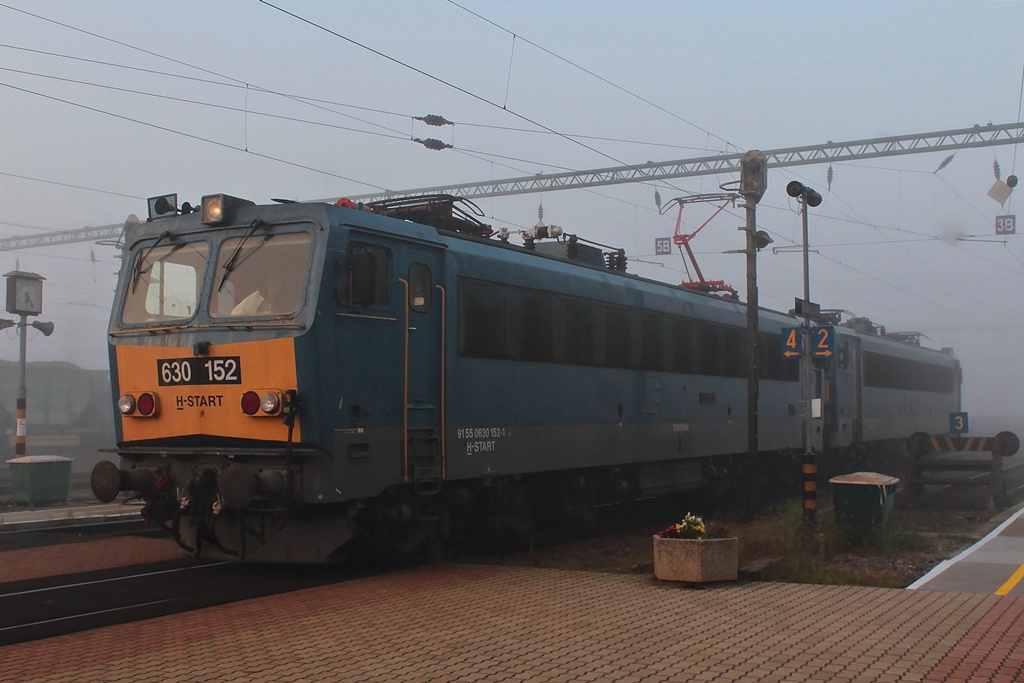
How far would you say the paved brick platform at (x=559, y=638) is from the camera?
6574 mm

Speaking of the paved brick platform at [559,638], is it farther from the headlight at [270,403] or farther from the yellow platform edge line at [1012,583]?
the headlight at [270,403]

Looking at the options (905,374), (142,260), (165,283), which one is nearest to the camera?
(165,283)

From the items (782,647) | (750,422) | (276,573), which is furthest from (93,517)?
(782,647)

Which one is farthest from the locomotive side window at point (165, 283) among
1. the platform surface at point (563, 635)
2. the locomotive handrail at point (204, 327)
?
the platform surface at point (563, 635)

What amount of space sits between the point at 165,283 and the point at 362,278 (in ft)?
7.51

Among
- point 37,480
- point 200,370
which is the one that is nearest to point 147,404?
point 200,370

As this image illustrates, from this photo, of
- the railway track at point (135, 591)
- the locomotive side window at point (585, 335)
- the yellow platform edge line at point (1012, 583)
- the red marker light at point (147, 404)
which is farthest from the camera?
the locomotive side window at point (585, 335)

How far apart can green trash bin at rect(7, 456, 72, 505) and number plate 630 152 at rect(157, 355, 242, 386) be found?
942 cm

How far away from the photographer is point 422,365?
10.7 m

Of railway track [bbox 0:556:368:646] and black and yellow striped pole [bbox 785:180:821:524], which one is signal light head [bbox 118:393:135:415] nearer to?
railway track [bbox 0:556:368:646]

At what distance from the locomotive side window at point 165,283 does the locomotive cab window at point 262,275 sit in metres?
0.33

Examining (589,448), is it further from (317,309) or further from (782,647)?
(782,647)

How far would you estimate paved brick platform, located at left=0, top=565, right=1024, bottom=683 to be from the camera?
6574 millimetres

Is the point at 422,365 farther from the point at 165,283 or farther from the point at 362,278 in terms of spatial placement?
the point at 165,283
